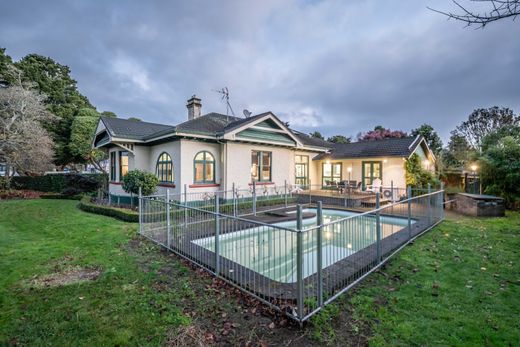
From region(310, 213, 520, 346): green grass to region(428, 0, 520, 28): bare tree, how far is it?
3.29m

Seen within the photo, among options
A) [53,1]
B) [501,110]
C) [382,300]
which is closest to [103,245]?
[382,300]

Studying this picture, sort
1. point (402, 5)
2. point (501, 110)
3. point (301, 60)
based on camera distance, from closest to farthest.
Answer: point (402, 5) < point (301, 60) < point (501, 110)

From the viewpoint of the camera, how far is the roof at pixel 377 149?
47.5ft

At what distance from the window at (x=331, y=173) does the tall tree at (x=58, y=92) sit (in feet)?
68.5

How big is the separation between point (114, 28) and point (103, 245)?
1376cm

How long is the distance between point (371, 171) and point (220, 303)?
14862 millimetres

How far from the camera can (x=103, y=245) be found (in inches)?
234

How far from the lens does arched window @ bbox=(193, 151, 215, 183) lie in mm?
11188

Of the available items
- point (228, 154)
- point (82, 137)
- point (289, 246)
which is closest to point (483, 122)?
point (228, 154)

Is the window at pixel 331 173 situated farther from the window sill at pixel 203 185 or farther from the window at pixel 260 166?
the window sill at pixel 203 185

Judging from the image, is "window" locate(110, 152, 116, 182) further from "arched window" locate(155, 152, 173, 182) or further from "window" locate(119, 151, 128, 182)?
"arched window" locate(155, 152, 173, 182)

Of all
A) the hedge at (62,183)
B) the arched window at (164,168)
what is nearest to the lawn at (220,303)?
the arched window at (164,168)

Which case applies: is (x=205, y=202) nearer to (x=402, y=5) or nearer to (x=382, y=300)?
(x=382, y=300)

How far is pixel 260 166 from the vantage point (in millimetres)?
13250
